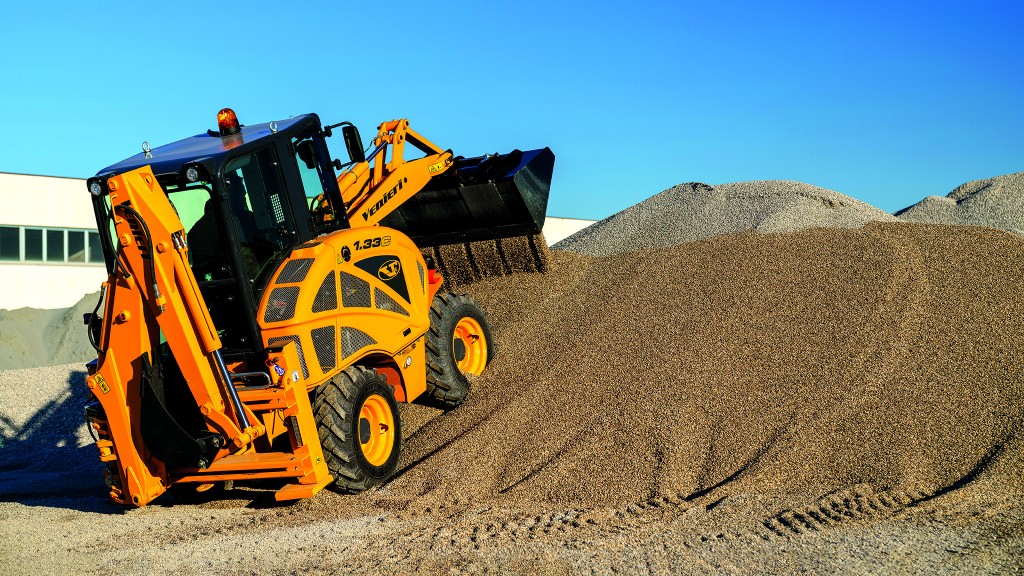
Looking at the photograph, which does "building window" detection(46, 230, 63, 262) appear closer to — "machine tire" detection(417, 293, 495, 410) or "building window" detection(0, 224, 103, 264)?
"building window" detection(0, 224, 103, 264)

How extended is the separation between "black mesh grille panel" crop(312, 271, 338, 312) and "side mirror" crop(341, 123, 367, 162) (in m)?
1.55

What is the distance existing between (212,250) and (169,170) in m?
0.56

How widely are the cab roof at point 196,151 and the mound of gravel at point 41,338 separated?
13.2 meters

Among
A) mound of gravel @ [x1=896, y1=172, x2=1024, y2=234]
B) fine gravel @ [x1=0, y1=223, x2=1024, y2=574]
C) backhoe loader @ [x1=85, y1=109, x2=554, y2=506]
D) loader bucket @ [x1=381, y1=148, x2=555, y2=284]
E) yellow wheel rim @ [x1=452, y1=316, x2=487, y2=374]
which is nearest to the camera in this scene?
fine gravel @ [x1=0, y1=223, x2=1024, y2=574]

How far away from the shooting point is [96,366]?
5.60 m

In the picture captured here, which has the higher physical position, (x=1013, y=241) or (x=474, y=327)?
(x=474, y=327)

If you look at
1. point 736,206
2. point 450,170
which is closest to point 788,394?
point 450,170

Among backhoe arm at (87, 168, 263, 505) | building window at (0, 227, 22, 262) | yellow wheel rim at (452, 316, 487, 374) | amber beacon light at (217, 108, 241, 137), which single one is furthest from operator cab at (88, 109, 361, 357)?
building window at (0, 227, 22, 262)

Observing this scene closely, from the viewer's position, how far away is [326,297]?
5875mm

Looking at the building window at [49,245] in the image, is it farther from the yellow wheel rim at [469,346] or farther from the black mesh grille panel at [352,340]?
the black mesh grille panel at [352,340]

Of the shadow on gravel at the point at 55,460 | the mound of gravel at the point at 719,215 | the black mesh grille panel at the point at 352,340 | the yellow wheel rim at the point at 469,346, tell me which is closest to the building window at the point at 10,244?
the shadow on gravel at the point at 55,460

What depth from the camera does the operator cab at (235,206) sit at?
548 centimetres

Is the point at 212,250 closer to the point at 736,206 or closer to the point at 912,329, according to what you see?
the point at 912,329

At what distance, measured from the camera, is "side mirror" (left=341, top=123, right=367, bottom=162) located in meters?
7.16
